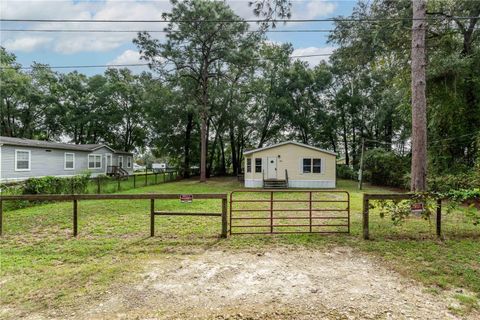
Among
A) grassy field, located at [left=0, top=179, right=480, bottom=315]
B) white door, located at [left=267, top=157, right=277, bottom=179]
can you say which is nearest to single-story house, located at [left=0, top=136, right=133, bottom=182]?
grassy field, located at [left=0, top=179, right=480, bottom=315]

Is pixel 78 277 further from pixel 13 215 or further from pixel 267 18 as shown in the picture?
pixel 267 18

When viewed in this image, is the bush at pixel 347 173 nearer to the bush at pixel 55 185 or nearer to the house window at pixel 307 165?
the house window at pixel 307 165

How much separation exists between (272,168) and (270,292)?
47.4 ft

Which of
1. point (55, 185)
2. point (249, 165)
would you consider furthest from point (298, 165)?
point (55, 185)

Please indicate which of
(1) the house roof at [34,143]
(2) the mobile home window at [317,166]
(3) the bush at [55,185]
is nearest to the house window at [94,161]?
(1) the house roof at [34,143]

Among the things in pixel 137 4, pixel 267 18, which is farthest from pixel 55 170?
pixel 267 18

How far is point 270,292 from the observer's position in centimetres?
325

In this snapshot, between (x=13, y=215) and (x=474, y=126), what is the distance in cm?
1752

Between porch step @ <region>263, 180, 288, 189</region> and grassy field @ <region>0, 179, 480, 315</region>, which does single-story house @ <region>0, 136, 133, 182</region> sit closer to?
grassy field @ <region>0, 179, 480, 315</region>

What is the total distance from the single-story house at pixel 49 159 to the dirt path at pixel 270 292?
449 inches

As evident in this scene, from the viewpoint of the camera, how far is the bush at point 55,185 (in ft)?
31.9

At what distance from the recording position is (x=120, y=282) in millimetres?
3484

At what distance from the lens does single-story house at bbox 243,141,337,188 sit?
1742cm

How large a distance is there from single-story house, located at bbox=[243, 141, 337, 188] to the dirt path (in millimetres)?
13183
